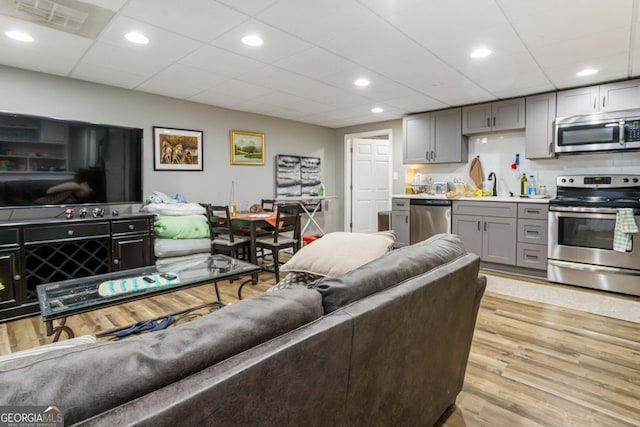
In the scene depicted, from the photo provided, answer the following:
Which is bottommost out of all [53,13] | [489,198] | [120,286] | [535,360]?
[535,360]

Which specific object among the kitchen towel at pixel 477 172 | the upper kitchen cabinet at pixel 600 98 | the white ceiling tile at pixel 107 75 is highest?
the white ceiling tile at pixel 107 75

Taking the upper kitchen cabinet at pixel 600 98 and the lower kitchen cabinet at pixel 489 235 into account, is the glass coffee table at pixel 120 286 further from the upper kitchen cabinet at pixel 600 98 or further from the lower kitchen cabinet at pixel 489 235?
the upper kitchen cabinet at pixel 600 98

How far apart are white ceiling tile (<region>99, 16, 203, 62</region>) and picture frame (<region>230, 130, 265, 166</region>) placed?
2117mm

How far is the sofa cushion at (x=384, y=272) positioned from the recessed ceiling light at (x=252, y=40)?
2096mm

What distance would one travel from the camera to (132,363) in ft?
2.11

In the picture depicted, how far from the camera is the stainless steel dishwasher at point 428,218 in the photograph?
489 cm

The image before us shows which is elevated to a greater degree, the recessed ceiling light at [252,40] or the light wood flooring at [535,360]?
the recessed ceiling light at [252,40]

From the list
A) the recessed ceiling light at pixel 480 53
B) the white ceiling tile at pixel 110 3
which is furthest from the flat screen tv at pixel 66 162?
the recessed ceiling light at pixel 480 53

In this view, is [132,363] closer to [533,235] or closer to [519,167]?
[533,235]

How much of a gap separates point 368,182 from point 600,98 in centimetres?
376

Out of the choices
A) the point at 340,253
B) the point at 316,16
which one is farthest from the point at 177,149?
the point at 340,253

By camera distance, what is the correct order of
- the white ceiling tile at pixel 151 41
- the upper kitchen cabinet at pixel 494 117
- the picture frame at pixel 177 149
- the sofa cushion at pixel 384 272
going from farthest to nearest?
the upper kitchen cabinet at pixel 494 117 → the picture frame at pixel 177 149 → the white ceiling tile at pixel 151 41 → the sofa cushion at pixel 384 272

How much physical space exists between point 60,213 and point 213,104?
2363 mm

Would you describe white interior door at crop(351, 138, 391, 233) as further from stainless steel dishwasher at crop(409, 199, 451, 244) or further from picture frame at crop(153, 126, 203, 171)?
picture frame at crop(153, 126, 203, 171)
